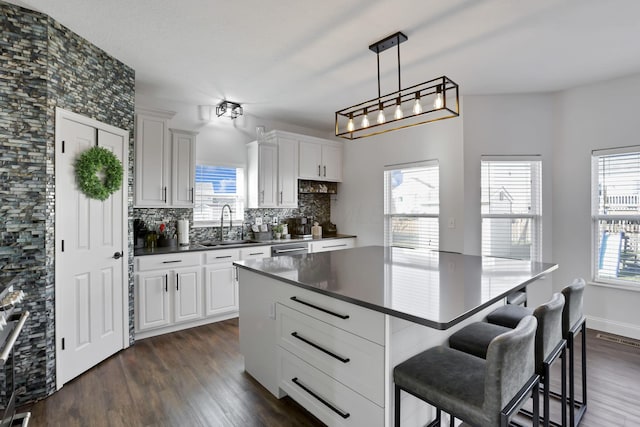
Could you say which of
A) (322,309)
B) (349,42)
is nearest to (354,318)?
(322,309)

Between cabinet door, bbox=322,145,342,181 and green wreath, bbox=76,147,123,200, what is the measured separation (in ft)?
10.1

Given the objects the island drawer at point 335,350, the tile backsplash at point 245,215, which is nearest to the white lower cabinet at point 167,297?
the tile backsplash at point 245,215

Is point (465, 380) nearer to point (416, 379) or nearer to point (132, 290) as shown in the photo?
point (416, 379)

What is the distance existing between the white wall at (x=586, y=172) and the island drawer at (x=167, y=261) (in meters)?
4.25

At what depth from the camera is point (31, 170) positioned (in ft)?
7.61

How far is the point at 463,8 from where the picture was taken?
2246 millimetres

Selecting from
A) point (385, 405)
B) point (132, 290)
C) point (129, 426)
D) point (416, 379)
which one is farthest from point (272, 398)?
point (132, 290)

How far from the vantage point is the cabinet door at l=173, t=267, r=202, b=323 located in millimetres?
3582

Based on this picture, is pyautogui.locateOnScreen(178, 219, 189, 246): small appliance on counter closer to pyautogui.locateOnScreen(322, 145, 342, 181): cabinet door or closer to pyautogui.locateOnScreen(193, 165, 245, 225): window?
pyautogui.locateOnScreen(193, 165, 245, 225): window

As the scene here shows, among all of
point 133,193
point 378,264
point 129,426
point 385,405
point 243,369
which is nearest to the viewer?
point 385,405

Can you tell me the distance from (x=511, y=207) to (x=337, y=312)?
3.26m

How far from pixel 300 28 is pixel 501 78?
89.5 inches

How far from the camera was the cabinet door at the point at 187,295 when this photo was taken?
3582mm

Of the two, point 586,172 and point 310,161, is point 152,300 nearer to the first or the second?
point 310,161
